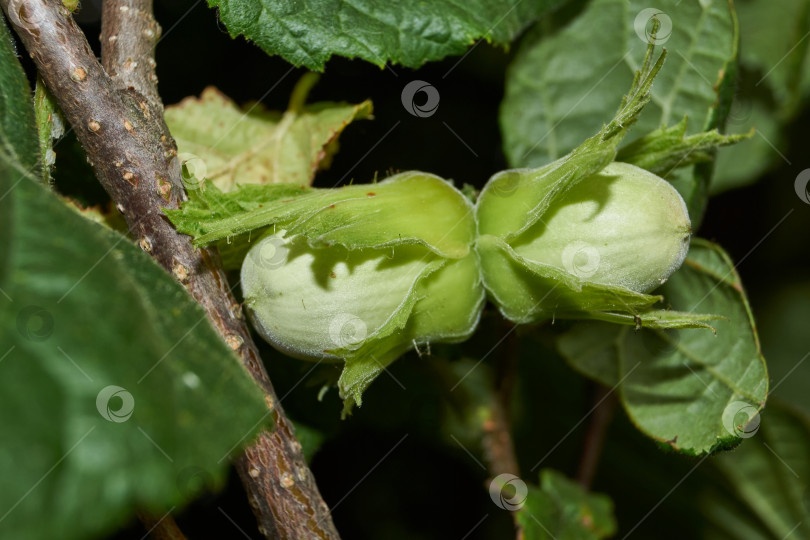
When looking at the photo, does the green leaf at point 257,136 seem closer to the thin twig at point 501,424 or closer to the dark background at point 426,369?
the dark background at point 426,369

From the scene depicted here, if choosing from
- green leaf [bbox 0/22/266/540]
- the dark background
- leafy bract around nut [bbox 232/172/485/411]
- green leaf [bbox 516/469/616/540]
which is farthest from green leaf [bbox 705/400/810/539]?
green leaf [bbox 0/22/266/540]

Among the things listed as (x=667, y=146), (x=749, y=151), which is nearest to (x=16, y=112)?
(x=667, y=146)

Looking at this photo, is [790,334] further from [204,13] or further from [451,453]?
[204,13]

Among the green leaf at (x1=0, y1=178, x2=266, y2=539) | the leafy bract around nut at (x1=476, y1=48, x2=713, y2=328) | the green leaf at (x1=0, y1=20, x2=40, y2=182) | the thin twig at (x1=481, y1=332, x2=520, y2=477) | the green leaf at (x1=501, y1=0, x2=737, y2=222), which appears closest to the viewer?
the green leaf at (x1=0, y1=178, x2=266, y2=539)

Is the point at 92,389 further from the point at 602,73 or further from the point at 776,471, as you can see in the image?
the point at 776,471

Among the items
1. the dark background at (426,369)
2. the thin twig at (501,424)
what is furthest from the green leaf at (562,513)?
the dark background at (426,369)

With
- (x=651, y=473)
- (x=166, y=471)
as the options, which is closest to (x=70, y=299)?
(x=166, y=471)

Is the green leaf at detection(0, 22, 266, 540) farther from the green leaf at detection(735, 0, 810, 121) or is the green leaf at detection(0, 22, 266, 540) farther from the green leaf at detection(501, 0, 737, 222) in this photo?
the green leaf at detection(735, 0, 810, 121)
